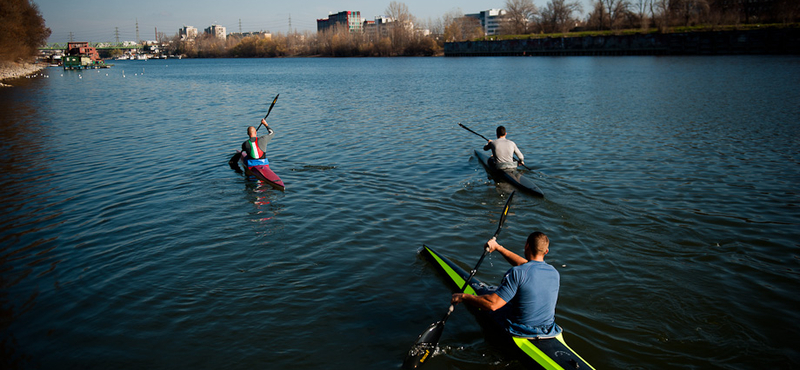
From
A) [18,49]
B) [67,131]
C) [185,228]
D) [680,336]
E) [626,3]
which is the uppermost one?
[626,3]

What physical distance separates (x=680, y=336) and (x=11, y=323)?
10.2 m

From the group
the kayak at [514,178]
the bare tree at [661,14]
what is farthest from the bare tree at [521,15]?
the kayak at [514,178]

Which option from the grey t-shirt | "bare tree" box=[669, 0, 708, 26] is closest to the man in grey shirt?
the grey t-shirt

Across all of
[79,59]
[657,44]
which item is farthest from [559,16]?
[79,59]

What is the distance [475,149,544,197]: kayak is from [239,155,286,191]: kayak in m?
6.47

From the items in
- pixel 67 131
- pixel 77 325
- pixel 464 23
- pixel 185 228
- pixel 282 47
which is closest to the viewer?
pixel 77 325

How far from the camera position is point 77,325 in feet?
23.7

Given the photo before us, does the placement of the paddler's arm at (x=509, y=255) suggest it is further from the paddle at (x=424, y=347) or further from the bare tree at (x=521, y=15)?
the bare tree at (x=521, y=15)

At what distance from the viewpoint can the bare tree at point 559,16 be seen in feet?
429

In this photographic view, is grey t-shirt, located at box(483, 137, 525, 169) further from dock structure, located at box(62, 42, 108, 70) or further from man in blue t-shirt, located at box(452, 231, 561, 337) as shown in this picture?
dock structure, located at box(62, 42, 108, 70)

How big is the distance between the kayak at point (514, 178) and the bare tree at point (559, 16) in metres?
128

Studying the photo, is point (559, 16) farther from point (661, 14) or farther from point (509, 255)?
point (509, 255)

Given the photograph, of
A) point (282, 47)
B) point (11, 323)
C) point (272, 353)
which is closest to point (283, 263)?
point (272, 353)

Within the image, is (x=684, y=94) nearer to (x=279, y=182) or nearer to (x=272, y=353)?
(x=279, y=182)
